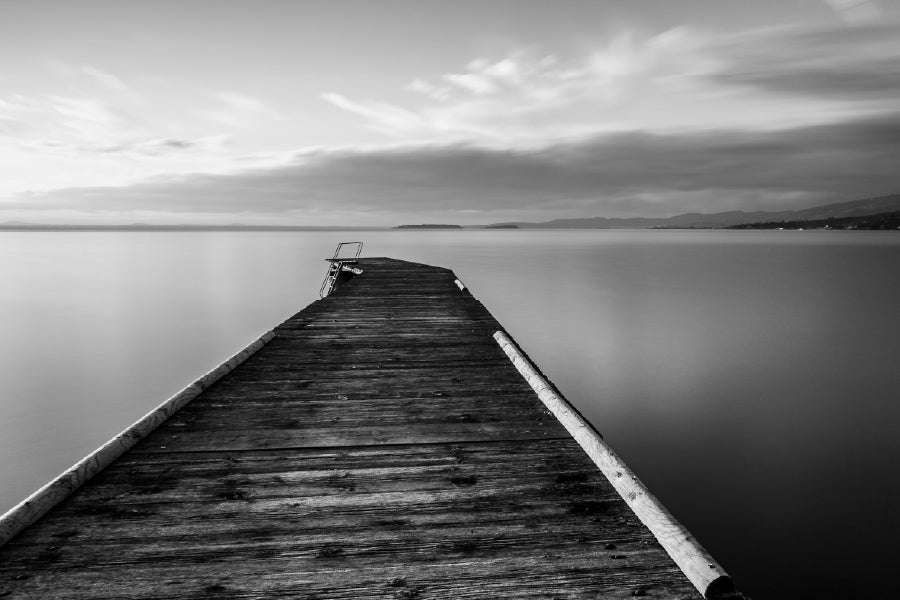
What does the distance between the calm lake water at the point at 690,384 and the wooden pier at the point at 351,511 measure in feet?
12.3

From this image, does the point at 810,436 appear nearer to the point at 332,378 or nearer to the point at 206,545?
the point at 332,378

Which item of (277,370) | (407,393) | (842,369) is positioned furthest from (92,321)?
(842,369)

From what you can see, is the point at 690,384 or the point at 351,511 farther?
the point at 690,384

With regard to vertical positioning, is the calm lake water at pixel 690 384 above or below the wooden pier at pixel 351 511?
below

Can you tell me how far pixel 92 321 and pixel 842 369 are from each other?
26.3 meters

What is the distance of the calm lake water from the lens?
6.20 meters

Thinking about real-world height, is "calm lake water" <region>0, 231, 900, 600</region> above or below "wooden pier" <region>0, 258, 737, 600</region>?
below

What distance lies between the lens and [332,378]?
529 cm

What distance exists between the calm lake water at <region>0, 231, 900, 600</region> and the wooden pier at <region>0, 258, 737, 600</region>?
3741 mm

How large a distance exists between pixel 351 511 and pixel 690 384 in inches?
447

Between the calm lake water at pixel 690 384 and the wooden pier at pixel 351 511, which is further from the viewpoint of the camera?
the calm lake water at pixel 690 384

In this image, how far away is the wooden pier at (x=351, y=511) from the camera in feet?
7.20

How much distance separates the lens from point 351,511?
107 inches

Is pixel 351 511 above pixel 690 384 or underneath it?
above
